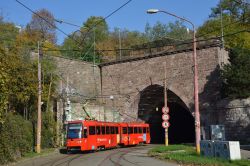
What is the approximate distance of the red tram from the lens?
29.7 m

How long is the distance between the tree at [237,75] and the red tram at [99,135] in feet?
31.6

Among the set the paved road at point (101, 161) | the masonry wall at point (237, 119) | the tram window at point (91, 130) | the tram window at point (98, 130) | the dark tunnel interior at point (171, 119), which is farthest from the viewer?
the dark tunnel interior at point (171, 119)

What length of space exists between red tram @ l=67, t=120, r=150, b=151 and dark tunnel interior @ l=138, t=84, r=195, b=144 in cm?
912

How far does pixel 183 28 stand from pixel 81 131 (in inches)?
1917

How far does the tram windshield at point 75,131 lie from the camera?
97.7 feet

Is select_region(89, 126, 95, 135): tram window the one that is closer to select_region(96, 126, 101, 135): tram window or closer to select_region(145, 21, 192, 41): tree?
select_region(96, 126, 101, 135): tram window

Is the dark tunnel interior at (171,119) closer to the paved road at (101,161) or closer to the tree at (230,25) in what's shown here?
the tree at (230,25)

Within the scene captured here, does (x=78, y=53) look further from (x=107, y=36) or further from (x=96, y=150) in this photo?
(x=96, y=150)

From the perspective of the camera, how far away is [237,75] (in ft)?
119

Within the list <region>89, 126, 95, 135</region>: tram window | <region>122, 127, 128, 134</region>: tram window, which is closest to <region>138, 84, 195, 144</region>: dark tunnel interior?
<region>122, 127, 128, 134</region>: tram window

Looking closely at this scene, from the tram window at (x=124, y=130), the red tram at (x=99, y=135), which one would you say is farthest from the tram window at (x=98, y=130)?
the tram window at (x=124, y=130)

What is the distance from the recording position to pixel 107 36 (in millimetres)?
69188

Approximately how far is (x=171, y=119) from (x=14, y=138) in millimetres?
34859

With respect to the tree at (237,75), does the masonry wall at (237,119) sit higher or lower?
lower
